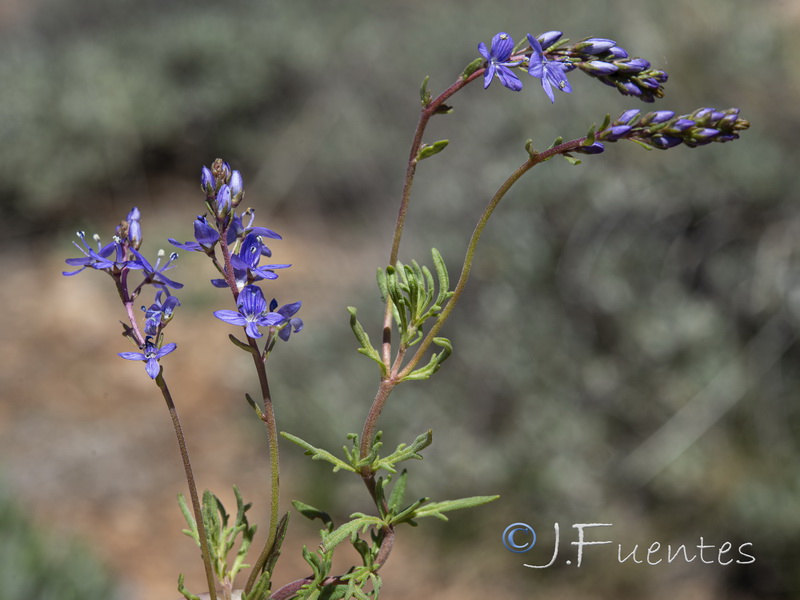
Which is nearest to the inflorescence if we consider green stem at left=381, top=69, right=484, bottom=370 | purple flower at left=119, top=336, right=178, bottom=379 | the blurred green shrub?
purple flower at left=119, top=336, right=178, bottom=379

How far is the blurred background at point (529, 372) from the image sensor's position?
4227 millimetres

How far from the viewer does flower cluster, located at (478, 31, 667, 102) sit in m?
0.95

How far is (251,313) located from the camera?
36.5 inches

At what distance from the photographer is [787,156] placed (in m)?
4.65

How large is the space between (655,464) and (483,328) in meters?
1.20

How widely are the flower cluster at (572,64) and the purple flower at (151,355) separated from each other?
0.47 m

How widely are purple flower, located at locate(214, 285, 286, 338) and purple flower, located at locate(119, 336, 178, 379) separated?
0.07 m

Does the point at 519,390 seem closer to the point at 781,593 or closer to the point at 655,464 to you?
the point at 655,464

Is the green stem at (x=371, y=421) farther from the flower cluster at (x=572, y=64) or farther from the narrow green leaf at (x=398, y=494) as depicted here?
the flower cluster at (x=572, y=64)

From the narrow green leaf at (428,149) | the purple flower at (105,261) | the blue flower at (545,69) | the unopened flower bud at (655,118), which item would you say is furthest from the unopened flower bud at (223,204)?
the unopened flower bud at (655,118)

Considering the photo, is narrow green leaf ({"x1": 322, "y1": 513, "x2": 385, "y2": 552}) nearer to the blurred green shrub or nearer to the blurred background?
the blurred green shrub

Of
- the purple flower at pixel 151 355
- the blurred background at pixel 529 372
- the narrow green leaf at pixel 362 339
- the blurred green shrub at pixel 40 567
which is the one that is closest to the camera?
the purple flower at pixel 151 355

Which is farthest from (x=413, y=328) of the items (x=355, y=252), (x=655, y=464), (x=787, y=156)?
(x=355, y=252)

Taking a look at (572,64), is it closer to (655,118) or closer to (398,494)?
(655,118)
